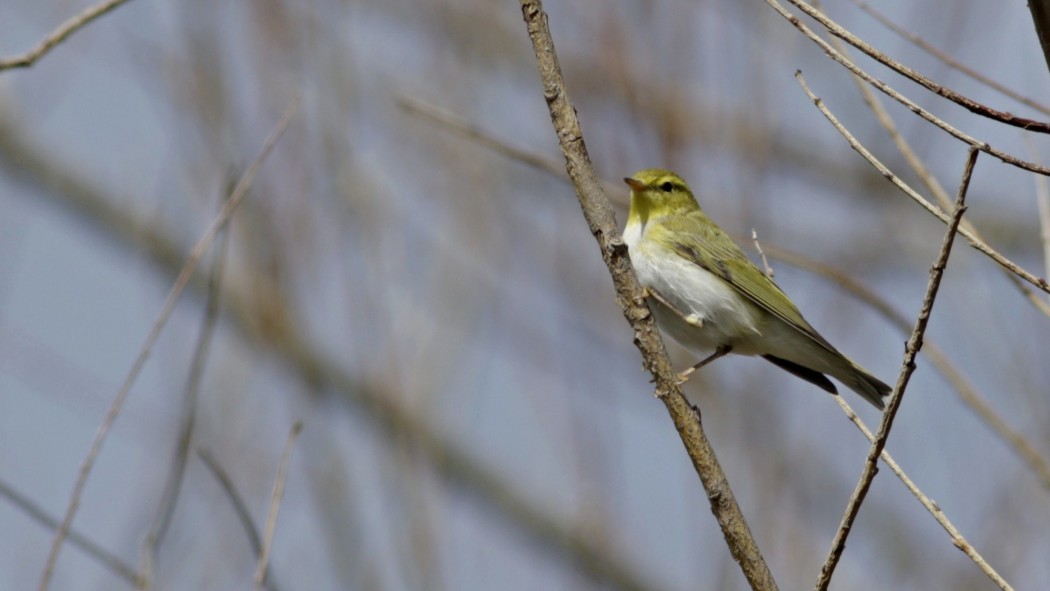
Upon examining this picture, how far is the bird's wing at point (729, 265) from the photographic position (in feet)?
14.7

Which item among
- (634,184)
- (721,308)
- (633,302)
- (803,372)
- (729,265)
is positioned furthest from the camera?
(729,265)

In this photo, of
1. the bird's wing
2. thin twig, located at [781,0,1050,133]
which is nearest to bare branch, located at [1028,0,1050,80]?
thin twig, located at [781,0,1050,133]

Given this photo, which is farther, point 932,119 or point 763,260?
point 763,260

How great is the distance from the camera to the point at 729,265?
186 inches

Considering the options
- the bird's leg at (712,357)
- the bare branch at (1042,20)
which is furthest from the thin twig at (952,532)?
the bird's leg at (712,357)

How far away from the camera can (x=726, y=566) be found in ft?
12.3

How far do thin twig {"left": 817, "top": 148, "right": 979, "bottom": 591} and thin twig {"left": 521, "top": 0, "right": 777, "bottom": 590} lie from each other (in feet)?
0.68

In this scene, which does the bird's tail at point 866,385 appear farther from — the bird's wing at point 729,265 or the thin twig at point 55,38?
the thin twig at point 55,38

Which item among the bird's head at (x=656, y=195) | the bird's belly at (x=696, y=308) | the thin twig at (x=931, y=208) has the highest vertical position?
the bird's head at (x=656, y=195)

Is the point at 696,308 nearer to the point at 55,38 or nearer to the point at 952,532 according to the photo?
the point at 952,532

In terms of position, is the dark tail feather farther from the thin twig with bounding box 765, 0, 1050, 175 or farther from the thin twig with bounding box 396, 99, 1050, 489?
the thin twig with bounding box 765, 0, 1050, 175

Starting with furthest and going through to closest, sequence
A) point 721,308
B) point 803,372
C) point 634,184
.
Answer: point 634,184 → point 721,308 → point 803,372

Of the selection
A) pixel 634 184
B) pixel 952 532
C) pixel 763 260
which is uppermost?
pixel 634 184

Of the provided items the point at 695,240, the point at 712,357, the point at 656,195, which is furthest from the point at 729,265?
the point at 712,357
